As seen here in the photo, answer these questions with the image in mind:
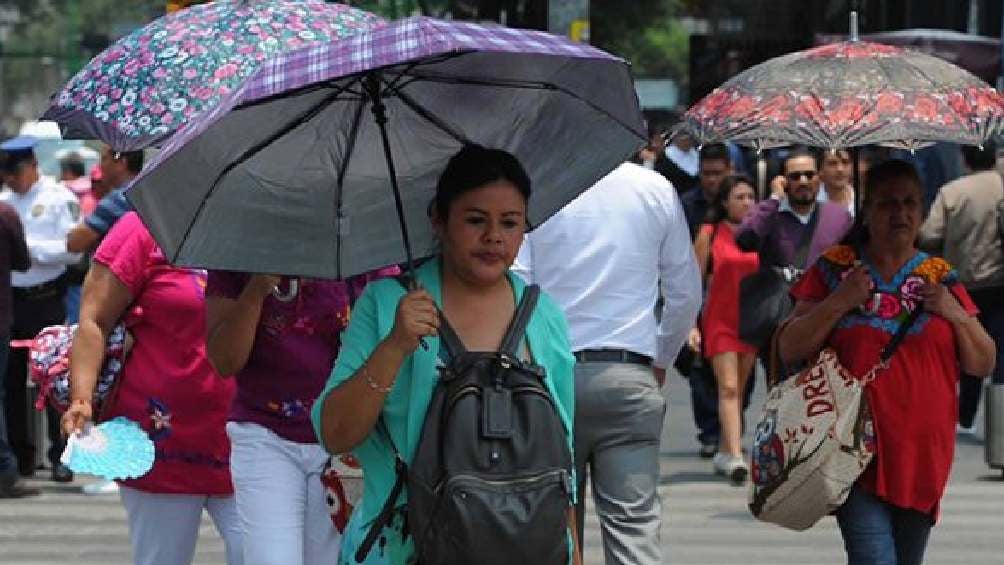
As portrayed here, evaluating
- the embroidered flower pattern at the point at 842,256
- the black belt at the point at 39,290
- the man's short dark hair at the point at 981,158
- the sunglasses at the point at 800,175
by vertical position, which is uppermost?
the embroidered flower pattern at the point at 842,256

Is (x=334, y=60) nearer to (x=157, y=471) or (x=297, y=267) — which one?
(x=297, y=267)

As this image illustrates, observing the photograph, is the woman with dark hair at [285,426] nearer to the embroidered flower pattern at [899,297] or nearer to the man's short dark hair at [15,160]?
the embroidered flower pattern at [899,297]

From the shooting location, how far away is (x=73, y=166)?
725 inches

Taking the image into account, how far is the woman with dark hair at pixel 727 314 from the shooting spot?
12.6m

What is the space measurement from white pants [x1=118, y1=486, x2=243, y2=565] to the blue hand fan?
0.62 feet

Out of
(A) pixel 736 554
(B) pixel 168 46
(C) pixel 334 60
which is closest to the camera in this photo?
(C) pixel 334 60

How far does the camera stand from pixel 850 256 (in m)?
6.87

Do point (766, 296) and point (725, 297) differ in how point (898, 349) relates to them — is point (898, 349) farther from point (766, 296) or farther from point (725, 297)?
point (725, 297)

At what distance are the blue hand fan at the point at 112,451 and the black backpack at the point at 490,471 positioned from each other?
1946mm

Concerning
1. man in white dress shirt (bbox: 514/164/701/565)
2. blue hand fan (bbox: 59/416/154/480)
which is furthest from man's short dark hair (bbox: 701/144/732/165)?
blue hand fan (bbox: 59/416/154/480)

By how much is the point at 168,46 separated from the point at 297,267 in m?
0.85

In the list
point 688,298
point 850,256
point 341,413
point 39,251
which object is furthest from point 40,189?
point 341,413

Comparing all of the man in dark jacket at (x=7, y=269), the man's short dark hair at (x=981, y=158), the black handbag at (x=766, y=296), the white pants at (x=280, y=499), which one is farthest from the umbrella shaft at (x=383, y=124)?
the man's short dark hair at (x=981, y=158)

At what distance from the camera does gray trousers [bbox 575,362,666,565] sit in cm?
735
